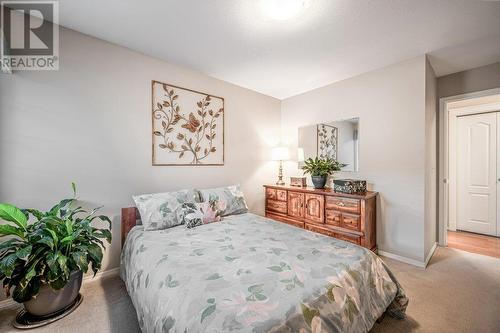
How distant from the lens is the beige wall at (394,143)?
2.47 metres

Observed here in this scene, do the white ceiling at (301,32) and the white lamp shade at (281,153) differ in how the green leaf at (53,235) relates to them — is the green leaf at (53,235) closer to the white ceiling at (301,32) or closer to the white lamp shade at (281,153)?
the white ceiling at (301,32)

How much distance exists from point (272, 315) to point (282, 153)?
292 cm

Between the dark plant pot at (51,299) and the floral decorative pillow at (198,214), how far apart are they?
3.11ft

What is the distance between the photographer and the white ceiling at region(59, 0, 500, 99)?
1.71 meters

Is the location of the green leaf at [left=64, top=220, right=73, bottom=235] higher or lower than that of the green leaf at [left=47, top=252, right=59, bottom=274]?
higher

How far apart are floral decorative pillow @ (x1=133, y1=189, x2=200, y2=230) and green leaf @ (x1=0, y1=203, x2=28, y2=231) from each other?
81 cm

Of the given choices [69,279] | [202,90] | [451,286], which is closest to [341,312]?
[451,286]

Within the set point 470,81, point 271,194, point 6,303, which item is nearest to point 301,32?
point 271,194

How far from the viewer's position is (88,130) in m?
2.10

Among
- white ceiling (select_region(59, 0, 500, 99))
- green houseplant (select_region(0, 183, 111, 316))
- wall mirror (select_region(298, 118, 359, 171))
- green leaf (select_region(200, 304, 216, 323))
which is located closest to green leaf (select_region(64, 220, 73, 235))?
green houseplant (select_region(0, 183, 111, 316))

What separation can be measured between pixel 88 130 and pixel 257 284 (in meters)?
2.20

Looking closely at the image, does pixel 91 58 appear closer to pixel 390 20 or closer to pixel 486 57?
pixel 390 20

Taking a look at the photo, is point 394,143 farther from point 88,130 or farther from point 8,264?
point 8,264

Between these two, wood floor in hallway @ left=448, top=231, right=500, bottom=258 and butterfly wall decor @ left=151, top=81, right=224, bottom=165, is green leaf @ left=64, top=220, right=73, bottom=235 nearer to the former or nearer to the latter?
butterfly wall decor @ left=151, top=81, right=224, bottom=165
